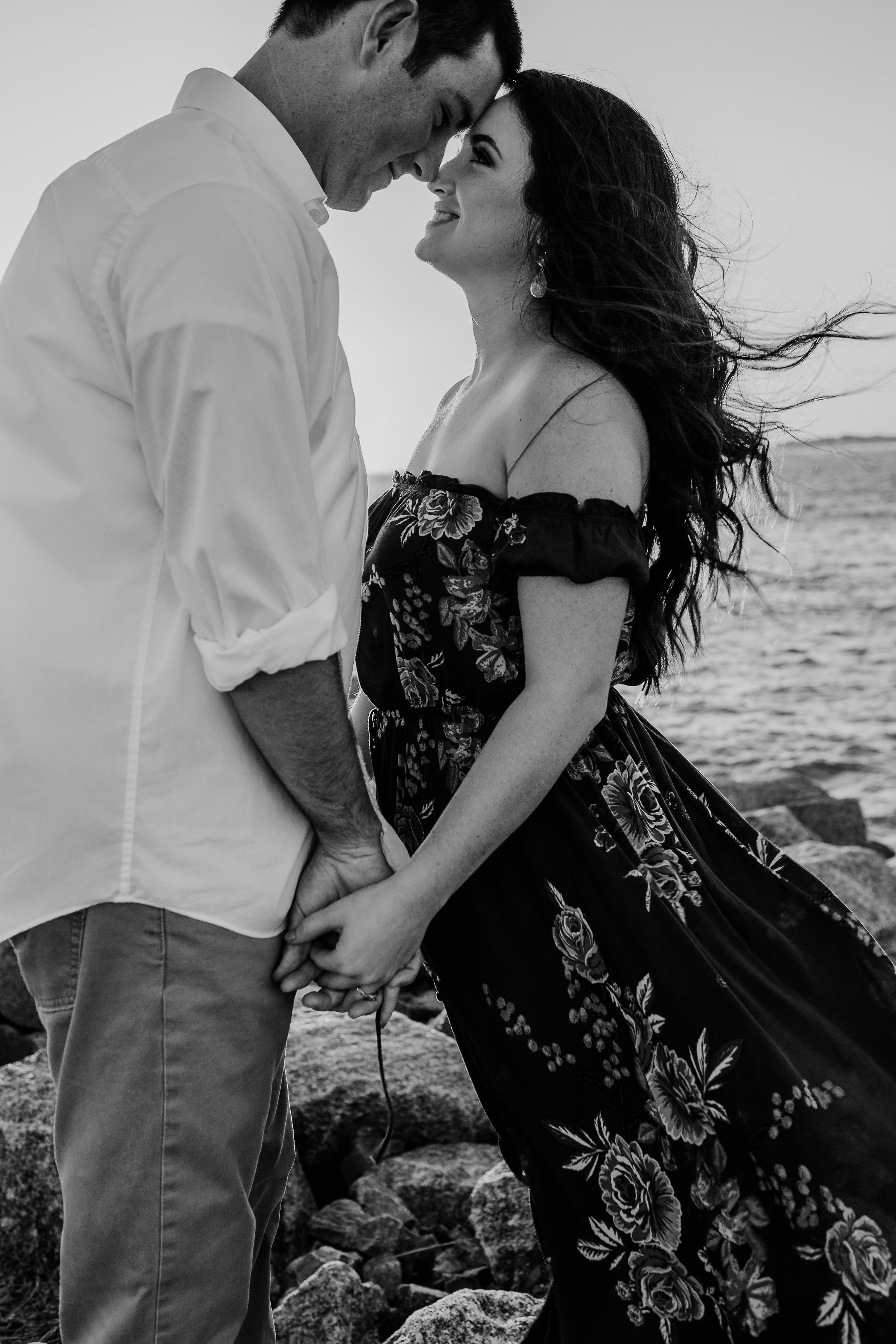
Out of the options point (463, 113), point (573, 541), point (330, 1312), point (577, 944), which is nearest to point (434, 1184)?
point (330, 1312)

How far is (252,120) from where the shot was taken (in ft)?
4.89

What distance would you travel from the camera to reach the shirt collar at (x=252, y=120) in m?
1.48

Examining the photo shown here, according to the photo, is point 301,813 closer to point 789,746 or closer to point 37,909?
point 37,909

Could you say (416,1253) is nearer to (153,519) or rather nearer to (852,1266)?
(852,1266)

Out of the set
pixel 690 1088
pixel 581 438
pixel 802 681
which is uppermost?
pixel 581 438

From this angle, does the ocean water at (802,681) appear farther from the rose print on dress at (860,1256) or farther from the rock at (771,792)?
the rose print on dress at (860,1256)

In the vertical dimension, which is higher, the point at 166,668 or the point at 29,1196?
the point at 166,668

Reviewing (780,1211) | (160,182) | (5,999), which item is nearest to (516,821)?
(780,1211)

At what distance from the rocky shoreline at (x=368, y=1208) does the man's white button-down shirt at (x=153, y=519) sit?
1.25 m

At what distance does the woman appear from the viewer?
1658 millimetres

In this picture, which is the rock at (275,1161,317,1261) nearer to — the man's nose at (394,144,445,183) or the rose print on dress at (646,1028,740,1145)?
the rose print on dress at (646,1028,740,1145)

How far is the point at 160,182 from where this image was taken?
1325 millimetres

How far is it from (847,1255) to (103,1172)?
3.22ft

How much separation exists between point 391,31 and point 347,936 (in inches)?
47.4
